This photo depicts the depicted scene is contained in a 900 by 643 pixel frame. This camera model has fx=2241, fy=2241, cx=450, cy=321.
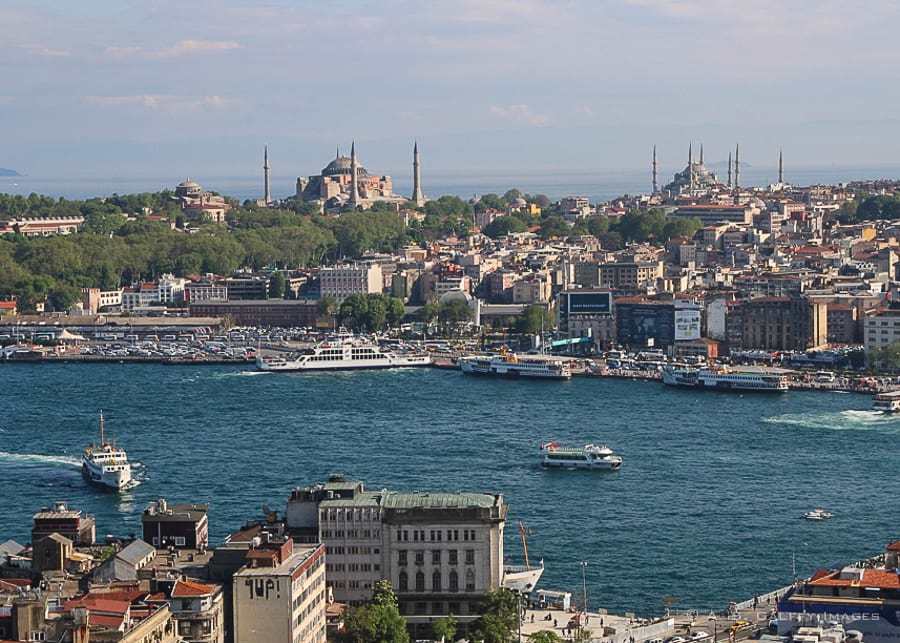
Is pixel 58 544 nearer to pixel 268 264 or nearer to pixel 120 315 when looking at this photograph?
pixel 120 315

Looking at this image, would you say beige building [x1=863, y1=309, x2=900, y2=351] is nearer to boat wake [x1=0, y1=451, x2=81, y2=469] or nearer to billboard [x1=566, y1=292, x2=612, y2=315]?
billboard [x1=566, y1=292, x2=612, y2=315]

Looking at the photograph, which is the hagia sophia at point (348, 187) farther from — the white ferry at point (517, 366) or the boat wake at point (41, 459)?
the boat wake at point (41, 459)

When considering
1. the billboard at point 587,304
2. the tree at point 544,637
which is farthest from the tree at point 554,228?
the tree at point 544,637

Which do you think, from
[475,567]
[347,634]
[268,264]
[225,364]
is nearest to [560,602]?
[475,567]

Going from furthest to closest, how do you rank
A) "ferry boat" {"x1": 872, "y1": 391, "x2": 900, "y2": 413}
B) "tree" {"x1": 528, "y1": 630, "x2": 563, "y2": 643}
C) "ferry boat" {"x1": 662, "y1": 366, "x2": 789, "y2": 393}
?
"ferry boat" {"x1": 662, "y1": 366, "x2": 789, "y2": 393}
"ferry boat" {"x1": 872, "y1": 391, "x2": 900, "y2": 413}
"tree" {"x1": 528, "y1": 630, "x2": 563, "y2": 643}

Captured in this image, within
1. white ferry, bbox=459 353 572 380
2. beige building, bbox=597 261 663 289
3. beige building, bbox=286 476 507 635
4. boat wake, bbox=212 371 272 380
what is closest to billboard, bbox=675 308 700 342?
white ferry, bbox=459 353 572 380

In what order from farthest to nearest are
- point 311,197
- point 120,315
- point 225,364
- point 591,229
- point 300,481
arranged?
point 311,197 < point 591,229 < point 120,315 < point 225,364 < point 300,481
